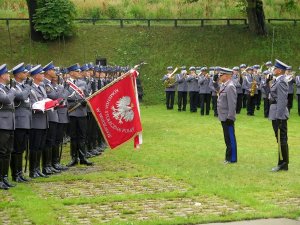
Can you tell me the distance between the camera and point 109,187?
13.1 meters

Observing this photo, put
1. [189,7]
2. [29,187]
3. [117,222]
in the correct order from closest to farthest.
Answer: [117,222] → [29,187] → [189,7]

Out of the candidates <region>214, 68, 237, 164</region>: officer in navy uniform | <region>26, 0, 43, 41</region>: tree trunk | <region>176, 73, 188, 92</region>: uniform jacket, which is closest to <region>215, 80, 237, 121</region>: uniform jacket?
<region>214, 68, 237, 164</region>: officer in navy uniform

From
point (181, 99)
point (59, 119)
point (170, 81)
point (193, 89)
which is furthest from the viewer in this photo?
point (170, 81)

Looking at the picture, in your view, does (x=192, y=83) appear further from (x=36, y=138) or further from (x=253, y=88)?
(x=36, y=138)

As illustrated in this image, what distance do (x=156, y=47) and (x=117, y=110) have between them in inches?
1119

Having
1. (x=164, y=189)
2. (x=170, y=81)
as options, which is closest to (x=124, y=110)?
(x=164, y=189)

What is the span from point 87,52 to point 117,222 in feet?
107

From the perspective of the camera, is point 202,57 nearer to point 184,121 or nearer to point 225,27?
point 225,27

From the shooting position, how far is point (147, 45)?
43.3 m

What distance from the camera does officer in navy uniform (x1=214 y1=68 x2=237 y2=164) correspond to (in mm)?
16219

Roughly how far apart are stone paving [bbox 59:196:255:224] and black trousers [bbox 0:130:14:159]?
7.46 ft

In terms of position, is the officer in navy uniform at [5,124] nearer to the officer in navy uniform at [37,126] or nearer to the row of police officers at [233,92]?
the officer in navy uniform at [37,126]

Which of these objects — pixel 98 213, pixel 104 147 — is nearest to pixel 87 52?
pixel 104 147

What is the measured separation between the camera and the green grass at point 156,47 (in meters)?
41.7
